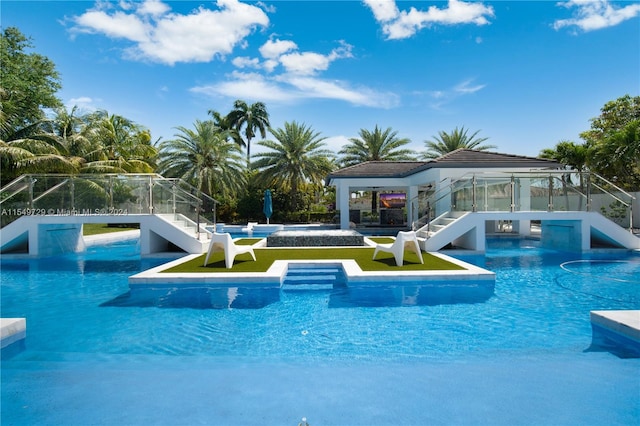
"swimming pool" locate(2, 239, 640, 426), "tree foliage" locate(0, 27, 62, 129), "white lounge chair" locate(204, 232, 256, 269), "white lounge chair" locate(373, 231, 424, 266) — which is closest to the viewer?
"swimming pool" locate(2, 239, 640, 426)

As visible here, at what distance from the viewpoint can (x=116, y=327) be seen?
6246mm

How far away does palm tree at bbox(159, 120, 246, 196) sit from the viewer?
28578mm

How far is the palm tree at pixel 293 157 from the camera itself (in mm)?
30750

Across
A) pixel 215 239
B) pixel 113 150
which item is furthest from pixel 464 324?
pixel 113 150

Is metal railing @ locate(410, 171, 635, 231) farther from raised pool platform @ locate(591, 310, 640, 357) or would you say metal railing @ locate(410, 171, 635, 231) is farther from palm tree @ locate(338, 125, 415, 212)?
palm tree @ locate(338, 125, 415, 212)

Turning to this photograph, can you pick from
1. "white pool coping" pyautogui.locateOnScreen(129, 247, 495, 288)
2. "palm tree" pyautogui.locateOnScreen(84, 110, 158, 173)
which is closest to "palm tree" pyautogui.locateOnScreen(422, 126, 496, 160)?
"palm tree" pyautogui.locateOnScreen(84, 110, 158, 173)

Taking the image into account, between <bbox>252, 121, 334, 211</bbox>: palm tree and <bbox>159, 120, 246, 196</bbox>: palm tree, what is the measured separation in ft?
9.06

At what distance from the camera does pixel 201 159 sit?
93.7ft

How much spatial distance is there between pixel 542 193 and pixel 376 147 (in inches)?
756

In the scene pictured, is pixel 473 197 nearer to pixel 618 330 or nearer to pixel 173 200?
pixel 618 330

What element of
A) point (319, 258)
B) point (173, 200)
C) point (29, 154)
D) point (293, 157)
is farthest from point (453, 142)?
point (29, 154)

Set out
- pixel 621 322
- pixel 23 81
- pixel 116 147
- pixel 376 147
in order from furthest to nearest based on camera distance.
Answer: pixel 376 147
pixel 116 147
pixel 23 81
pixel 621 322

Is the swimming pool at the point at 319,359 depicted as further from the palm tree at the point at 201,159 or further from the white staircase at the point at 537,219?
the palm tree at the point at 201,159

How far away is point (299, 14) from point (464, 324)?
12.5m
